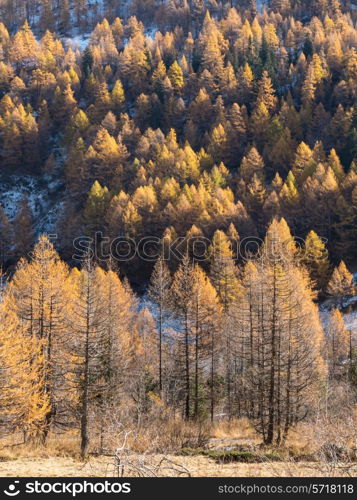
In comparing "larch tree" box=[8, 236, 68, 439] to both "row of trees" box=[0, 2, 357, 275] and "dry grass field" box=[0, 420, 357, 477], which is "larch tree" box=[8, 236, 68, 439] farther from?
"row of trees" box=[0, 2, 357, 275]

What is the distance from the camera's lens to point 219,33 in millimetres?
118312

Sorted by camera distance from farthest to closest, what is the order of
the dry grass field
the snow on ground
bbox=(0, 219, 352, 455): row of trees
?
the snow on ground
bbox=(0, 219, 352, 455): row of trees
the dry grass field

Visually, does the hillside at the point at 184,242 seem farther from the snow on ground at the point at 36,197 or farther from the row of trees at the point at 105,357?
the snow on ground at the point at 36,197

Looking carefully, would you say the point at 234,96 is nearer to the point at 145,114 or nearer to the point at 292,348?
the point at 145,114

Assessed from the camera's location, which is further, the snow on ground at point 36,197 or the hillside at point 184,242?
the snow on ground at point 36,197

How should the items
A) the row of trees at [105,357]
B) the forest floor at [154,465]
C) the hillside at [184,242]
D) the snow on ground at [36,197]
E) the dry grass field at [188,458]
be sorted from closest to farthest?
the dry grass field at [188,458] → the forest floor at [154,465] → the row of trees at [105,357] → the hillside at [184,242] → the snow on ground at [36,197]

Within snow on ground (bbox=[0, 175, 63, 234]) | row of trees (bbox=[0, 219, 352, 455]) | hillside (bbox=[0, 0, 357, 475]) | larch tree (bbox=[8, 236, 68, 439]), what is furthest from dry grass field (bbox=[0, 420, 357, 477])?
snow on ground (bbox=[0, 175, 63, 234])

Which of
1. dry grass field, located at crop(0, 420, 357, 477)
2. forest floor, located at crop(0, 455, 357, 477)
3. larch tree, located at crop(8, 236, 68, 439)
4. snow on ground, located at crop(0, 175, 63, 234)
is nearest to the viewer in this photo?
dry grass field, located at crop(0, 420, 357, 477)

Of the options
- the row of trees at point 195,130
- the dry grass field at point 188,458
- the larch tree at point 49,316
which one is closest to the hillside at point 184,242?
the larch tree at point 49,316

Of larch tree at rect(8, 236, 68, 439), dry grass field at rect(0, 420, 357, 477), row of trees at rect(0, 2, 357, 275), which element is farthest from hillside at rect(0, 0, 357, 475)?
row of trees at rect(0, 2, 357, 275)

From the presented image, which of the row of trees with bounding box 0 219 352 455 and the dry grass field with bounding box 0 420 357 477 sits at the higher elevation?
the row of trees with bounding box 0 219 352 455

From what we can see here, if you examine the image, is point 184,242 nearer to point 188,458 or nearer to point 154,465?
point 188,458

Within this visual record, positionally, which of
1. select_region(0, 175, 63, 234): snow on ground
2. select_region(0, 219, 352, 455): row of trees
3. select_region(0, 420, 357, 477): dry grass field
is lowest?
select_region(0, 420, 357, 477): dry grass field

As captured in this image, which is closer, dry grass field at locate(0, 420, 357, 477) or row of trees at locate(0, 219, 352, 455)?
dry grass field at locate(0, 420, 357, 477)
